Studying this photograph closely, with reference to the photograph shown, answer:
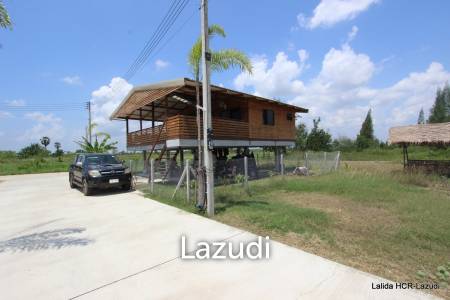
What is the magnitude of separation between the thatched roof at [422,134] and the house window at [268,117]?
25.4 ft

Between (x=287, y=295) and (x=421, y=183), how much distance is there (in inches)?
463

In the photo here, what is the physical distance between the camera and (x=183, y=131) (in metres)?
12.3

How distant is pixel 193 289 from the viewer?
3293 mm

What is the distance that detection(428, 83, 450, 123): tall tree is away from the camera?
54281mm

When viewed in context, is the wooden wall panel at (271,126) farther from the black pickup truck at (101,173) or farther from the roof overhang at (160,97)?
the black pickup truck at (101,173)

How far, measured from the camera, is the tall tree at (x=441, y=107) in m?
54.3

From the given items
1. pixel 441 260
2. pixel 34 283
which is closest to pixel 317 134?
pixel 441 260

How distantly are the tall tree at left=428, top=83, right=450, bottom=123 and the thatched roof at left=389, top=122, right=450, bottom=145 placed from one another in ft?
159

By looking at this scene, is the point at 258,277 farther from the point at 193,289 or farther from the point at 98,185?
the point at 98,185

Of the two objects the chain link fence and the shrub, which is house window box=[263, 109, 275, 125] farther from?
the shrub

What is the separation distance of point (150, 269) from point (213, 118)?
10767 mm

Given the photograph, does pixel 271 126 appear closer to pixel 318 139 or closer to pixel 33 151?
pixel 318 139

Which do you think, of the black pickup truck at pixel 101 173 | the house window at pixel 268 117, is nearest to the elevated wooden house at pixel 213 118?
the house window at pixel 268 117

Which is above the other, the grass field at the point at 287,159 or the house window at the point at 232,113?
the house window at the point at 232,113
